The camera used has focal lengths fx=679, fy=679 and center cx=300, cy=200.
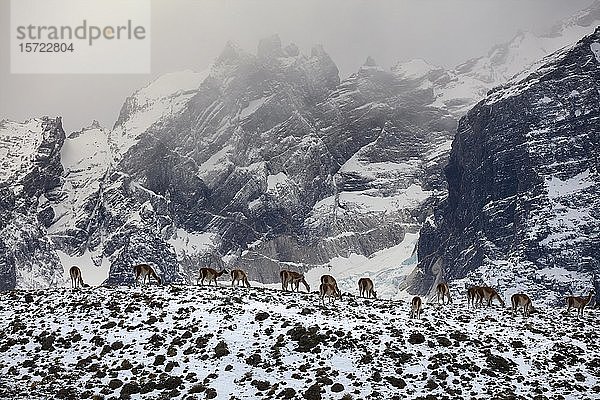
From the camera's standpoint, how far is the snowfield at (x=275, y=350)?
35062 mm

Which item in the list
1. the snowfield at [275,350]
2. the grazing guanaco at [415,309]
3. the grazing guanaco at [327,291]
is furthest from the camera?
the grazing guanaco at [327,291]

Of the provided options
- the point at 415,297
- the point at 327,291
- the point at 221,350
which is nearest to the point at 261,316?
the point at 221,350

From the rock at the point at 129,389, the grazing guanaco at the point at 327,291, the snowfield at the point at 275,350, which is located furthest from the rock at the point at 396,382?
the grazing guanaco at the point at 327,291

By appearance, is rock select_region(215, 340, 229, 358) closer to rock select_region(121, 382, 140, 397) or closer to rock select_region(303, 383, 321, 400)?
rock select_region(121, 382, 140, 397)

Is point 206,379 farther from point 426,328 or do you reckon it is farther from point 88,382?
point 426,328

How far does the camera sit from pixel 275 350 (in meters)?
39.2

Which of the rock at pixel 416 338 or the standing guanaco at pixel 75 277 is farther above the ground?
the standing guanaco at pixel 75 277

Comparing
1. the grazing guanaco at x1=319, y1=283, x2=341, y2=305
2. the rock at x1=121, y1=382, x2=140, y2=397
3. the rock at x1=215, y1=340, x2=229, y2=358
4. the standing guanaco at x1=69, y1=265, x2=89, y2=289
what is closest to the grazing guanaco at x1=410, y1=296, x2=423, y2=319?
the grazing guanaco at x1=319, y1=283, x2=341, y2=305

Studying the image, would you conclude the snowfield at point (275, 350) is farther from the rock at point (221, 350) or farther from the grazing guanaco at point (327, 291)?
the grazing guanaco at point (327, 291)

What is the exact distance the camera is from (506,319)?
47188mm

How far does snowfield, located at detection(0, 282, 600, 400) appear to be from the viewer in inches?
1380

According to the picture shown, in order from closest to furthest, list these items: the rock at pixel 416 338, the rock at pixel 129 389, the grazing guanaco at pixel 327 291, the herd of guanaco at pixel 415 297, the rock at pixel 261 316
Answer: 1. the rock at pixel 129 389
2. the rock at pixel 416 338
3. the rock at pixel 261 316
4. the grazing guanaco at pixel 327 291
5. the herd of guanaco at pixel 415 297

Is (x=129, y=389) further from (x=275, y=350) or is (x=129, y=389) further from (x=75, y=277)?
(x=75, y=277)

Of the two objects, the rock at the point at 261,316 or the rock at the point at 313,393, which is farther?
the rock at the point at 261,316
